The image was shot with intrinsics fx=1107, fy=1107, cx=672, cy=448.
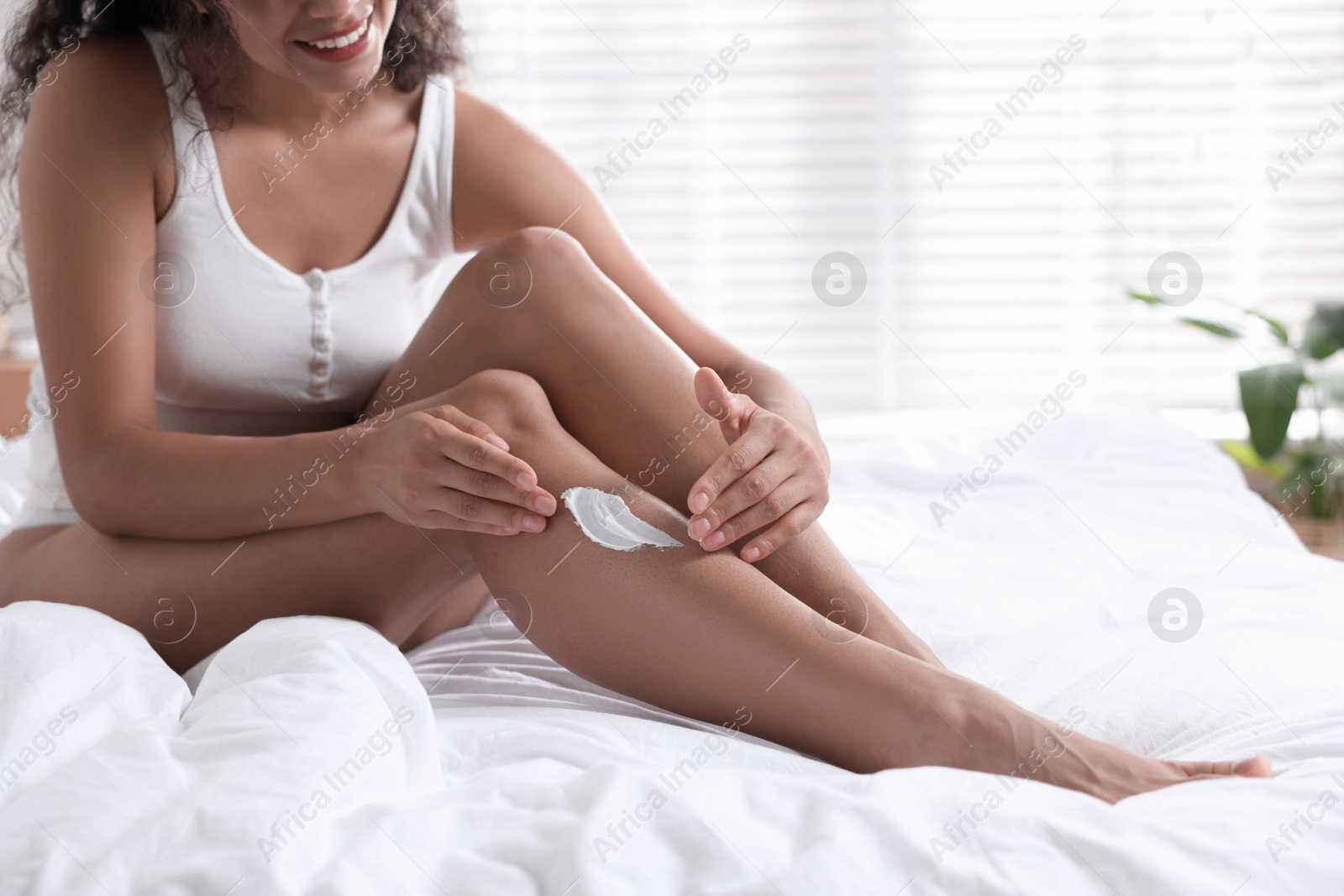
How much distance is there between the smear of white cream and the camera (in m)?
0.79

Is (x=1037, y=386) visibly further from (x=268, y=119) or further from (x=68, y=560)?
(x=68, y=560)

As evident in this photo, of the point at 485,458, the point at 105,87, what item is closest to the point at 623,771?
the point at 485,458

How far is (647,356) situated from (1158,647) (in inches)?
18.5

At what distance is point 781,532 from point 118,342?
22.7 inches

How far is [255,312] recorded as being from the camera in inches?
40.3

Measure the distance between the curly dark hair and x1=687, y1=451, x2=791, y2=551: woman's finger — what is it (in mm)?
595

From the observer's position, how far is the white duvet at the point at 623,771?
1.81ft

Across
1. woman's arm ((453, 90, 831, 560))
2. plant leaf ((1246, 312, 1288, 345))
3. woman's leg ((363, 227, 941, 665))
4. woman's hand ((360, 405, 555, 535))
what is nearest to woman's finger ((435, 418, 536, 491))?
woman's hand ((360, 405, 555, 535))

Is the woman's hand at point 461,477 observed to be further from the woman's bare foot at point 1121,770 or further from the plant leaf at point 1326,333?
the plant leaf at point 1326,333

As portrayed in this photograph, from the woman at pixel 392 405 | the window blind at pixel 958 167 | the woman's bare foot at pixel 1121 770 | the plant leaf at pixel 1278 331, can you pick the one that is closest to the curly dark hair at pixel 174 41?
the woman at pixel 392 405

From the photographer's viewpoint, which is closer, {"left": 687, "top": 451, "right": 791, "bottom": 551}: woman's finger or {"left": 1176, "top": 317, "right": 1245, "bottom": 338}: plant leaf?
{"left": 687, "top": 451, "right": 791, "bottom": 551}: woman's finger

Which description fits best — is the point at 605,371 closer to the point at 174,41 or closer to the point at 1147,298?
the point at 174,41

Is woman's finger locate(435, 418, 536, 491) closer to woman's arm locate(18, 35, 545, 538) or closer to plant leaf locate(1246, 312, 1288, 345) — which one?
woman's arm locate(18, 35, 545, 538)

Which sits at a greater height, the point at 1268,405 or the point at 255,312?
the point at 1268,405
